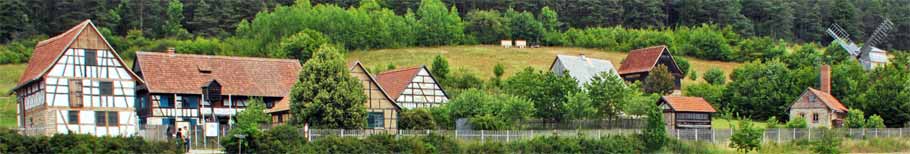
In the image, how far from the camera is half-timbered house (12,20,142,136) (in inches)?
2185

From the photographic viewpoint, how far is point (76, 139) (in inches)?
1779

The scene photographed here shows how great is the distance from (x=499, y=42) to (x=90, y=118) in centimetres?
7217

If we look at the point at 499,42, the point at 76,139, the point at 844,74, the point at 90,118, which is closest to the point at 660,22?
the point at 499,42

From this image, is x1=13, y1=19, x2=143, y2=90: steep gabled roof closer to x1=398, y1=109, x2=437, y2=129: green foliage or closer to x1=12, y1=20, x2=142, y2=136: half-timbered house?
x1=12, y1=20, x2=142, y2=136: half-timbered house

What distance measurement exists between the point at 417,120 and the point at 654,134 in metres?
10.5

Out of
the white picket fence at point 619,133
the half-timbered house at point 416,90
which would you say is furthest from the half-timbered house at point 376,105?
the white picket fence at point 619,133

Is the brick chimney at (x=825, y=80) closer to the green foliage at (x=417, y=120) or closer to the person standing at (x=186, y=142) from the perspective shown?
the green foliage at (x=417, y=120)

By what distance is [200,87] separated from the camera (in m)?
60.7

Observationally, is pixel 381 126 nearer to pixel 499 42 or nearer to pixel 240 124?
pixel 240 124

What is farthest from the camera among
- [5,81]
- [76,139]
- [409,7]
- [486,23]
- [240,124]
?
[409,7]

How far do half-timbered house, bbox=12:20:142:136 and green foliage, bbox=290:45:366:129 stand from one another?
8.05 m

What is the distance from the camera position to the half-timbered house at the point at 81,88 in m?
55.5

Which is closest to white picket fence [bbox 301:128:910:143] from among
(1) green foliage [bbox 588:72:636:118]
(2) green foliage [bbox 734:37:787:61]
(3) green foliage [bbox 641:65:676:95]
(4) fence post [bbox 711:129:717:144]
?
(4) fence post [bbox 711:129:717:144]

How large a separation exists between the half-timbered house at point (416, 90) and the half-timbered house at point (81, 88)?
A: 1354cm
